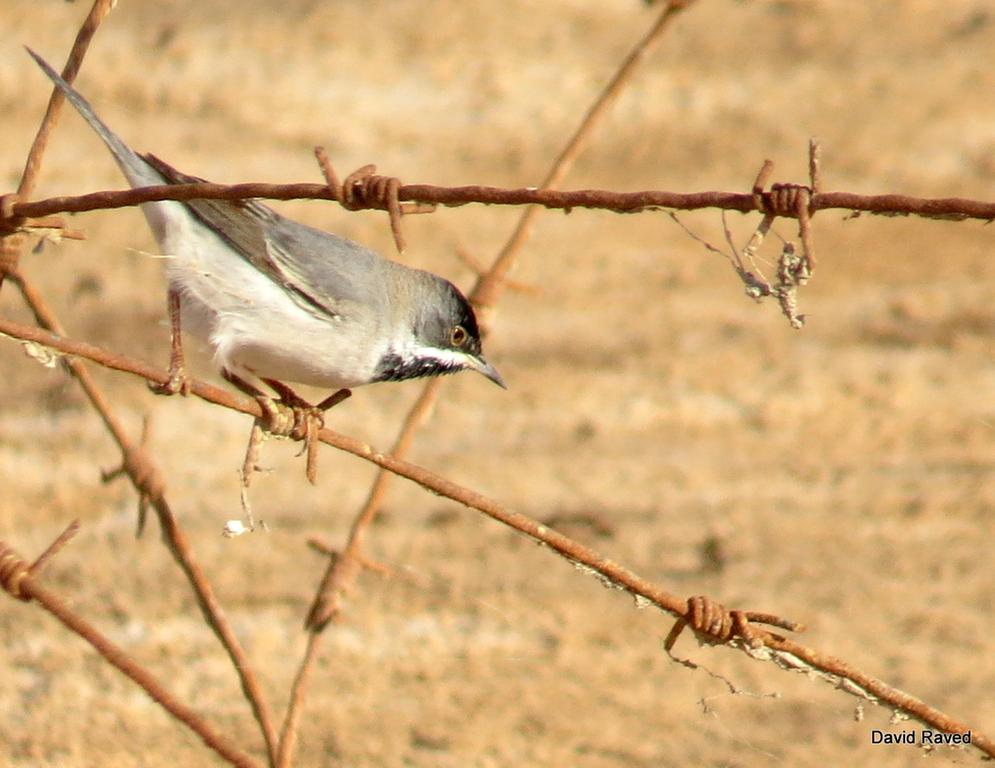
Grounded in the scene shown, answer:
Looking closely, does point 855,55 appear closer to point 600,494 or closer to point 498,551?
point 600,494

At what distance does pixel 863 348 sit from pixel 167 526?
3.50 m

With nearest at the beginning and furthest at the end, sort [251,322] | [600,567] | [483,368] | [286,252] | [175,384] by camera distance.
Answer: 1. [600,567]
2. [175,384]
3. [251,322]
4. [286,252]
5. [483,368]

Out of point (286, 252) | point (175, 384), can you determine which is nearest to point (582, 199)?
point (175, 384)

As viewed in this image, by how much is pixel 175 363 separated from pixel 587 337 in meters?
2.80

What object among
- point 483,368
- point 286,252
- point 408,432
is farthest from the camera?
point 483,368

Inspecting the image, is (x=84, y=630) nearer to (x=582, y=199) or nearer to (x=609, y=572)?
(x=609, y=572)

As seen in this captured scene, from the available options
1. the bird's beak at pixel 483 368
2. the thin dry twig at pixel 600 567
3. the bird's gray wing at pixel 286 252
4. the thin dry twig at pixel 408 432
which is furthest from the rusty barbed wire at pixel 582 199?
the bird's beak at pixel 483 368

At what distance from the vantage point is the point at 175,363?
3252 millimetres

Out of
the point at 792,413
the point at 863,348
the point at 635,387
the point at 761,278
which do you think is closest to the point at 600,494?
the point at 635,387

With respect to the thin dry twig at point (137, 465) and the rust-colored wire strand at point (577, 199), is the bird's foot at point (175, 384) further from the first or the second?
the rust-colored wire strand at point (577, 199)

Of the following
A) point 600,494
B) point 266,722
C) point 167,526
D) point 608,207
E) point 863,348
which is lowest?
point 266,722

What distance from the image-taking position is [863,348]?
18.9ft

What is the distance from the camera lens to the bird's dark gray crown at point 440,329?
406 centimetres

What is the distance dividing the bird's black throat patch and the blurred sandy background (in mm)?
1363
